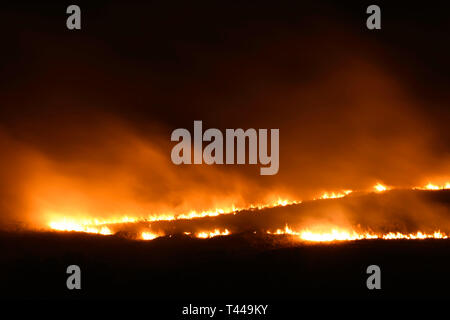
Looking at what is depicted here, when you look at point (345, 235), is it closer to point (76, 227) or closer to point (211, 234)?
point (211, 234)

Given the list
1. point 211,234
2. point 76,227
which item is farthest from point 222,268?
point 76,227

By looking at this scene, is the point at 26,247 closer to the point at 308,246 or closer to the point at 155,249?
the point at 155,249

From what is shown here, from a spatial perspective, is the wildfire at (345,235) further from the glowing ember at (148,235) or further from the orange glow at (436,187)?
the orange glow at (436,187)

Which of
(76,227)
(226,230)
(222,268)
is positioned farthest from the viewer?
(76,227)

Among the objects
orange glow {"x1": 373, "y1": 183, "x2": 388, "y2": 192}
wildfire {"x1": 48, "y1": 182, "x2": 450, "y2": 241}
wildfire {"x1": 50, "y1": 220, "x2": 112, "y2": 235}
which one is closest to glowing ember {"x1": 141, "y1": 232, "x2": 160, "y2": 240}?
wildfire {"x1": 48, "y1": 182, "x2": 450, "y2": 241}

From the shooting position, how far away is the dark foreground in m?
11.1

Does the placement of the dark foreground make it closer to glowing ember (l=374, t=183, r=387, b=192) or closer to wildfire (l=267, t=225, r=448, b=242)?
wildfire (l=267, t=225, r=448, b=242)

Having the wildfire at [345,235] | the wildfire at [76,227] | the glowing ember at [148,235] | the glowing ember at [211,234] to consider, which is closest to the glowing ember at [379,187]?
the wildfire at [345,235]

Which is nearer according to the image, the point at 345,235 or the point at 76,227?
the point at 345,235

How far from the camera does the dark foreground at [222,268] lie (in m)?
11.1

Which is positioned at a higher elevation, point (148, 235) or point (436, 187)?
point (436, 187)

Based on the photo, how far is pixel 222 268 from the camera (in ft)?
40.3

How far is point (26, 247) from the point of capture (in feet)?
45.9
